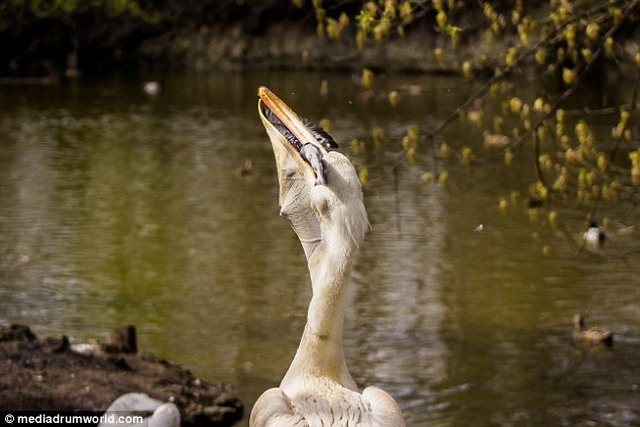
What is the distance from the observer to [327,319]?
167 inches

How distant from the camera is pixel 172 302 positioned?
1125 centimetres

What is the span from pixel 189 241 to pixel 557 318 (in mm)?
4370

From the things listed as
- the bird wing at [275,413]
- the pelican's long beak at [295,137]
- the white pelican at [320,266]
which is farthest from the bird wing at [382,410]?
the pelican's long beak at [295,137]

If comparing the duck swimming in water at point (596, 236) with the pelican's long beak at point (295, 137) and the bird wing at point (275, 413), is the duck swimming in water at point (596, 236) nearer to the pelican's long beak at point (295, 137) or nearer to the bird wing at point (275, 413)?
the pelican's long beak at point (295, 137)

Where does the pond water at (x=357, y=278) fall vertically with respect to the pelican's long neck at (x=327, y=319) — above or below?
below

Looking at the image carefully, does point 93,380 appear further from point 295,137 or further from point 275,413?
point 275,413

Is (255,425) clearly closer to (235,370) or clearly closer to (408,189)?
(235,370)

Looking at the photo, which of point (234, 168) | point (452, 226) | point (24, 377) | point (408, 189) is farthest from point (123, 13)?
point (24, 377)

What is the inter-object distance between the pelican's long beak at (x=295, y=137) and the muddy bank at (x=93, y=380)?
3.42 meters

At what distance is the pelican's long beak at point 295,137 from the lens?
165 inches

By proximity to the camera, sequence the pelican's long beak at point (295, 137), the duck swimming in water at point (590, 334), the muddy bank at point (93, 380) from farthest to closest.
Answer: the duck swimming in water at point (590, 334), the muddy bank at point (93, 380), the pelican's long beak at point (295, 137)

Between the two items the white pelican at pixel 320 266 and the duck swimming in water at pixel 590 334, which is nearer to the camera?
the white pelican at pixel 320 266

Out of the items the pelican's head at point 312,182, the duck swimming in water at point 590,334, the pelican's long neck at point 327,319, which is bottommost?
the duck swimming in water at point 590,334

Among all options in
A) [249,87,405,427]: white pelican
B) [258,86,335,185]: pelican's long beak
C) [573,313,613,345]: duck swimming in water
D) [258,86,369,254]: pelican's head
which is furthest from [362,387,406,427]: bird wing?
[573,313,613,345]: duck swimming in water
